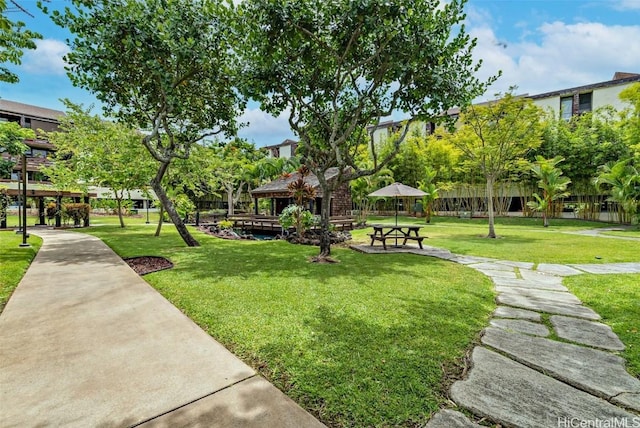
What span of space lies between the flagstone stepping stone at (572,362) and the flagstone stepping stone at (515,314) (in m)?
0.69

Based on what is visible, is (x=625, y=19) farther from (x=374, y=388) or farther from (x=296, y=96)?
(x=374, y=388)

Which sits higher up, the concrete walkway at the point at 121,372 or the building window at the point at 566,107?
the building window at the point at 566,107

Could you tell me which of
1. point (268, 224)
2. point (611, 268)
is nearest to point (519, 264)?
point (611, 268)

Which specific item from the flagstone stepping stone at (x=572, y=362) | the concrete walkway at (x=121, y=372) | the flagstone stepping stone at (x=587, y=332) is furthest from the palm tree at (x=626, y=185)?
the concrete walkway at (x=121, y=372)

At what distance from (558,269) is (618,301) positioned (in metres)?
2.68

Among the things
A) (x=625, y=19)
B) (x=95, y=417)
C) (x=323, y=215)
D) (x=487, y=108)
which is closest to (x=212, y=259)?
(x=323, y=215)

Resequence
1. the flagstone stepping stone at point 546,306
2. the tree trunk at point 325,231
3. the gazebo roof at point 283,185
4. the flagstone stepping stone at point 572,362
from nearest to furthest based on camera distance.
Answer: the flagstone stepping stone at point 572,362
the flagstone stepping stone at point 546,306
the tree trunk at point 325,231
the gazebo roof at point 283,185

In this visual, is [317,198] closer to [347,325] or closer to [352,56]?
[352,56]

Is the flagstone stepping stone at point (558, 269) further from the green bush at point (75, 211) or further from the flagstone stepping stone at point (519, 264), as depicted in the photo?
the green bush at point (75, 211)

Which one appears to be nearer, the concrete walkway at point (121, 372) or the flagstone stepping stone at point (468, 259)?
the concrete walkway at point (121, 372)

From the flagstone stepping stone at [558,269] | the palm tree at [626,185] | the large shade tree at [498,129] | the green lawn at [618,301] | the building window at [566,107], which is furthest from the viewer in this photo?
the building window at [566,107]

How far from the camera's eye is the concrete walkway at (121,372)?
2.13 metres

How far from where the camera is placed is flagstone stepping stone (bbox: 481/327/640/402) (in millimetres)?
2539

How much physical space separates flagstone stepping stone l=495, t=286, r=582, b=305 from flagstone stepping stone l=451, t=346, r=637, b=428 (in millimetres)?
2861
